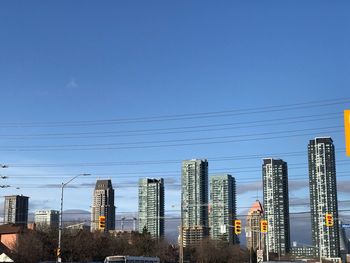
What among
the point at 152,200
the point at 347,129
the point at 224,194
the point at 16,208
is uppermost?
the point at 224,194

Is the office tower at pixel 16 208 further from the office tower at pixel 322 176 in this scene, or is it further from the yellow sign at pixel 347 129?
the yellow sign at pixel 347 129

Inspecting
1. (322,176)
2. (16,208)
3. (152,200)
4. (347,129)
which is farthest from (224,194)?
(347,129)

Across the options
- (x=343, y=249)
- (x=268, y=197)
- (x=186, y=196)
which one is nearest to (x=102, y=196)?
(x=186, y=196)

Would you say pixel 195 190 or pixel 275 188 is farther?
pixel 195 190

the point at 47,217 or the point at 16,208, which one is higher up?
the point at 16,208

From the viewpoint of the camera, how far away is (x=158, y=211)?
113562 millimetres

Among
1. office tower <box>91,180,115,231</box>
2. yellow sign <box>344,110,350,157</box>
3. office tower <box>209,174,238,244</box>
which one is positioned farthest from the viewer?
office tower <box>91,180,115,231</box>

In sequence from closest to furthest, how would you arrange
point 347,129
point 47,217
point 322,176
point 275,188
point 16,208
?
point 347,129, point 322,176, point 275,188, point 16,208, point 47,217

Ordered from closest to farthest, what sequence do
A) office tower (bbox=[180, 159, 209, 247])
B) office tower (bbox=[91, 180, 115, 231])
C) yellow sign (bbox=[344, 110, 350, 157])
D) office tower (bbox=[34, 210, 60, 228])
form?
yellow sign (bbox=[344, 110, 350, 157]) < office tower (bbox=[180, 159, 209, 247]) < office tower (bbox=[34, 210, 60, 228]) < office tower (bbox=[91, 180, 115, 231])

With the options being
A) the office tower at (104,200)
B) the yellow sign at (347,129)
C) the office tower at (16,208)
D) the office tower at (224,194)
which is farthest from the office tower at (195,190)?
the yellow sign at (347,129)

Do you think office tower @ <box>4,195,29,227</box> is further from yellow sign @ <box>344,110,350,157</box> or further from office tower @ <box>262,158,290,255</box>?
yellow sign @ <box>344,110,350,157</box>

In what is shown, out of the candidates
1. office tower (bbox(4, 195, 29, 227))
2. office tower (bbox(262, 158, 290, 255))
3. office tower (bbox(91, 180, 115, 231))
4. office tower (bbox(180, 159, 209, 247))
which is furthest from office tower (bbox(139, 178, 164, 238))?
office tower (bbox(4, 195, 29, 227))

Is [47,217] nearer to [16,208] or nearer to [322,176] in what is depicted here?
[16,208]

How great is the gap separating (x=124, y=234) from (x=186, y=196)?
21083 mm
